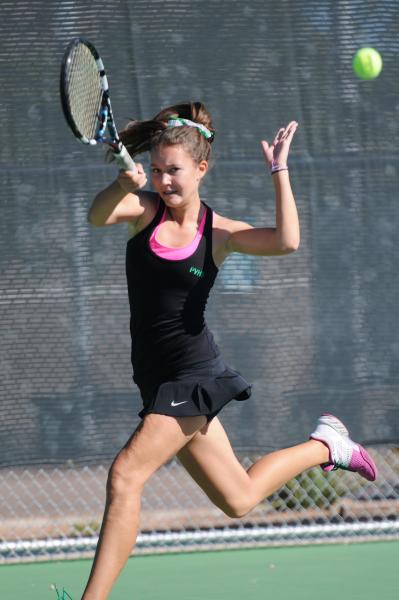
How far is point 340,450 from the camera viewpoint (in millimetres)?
3795

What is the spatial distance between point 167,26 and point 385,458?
225 centimetres

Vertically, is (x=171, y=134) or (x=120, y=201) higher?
(x=171, y=134)

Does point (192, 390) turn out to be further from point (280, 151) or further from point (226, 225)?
point (280, 151)

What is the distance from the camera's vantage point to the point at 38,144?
182 inches

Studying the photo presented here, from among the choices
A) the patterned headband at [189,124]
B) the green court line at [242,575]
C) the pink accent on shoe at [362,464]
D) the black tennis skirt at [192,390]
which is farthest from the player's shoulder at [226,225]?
the green court line at [242,575]

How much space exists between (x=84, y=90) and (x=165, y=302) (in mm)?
642

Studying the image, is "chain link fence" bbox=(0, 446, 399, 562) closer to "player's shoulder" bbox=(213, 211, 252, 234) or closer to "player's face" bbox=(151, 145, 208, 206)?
"player's shoulder" bbox=(213, 211, 252, 234)

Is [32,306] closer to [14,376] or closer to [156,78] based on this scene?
[14,376]

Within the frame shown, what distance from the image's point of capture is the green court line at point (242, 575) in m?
4.09

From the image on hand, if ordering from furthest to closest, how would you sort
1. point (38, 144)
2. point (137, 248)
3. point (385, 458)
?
point (385, 458) → point (38, 144) → point (137, 248)

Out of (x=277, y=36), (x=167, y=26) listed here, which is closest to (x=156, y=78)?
(x=167, y=26)

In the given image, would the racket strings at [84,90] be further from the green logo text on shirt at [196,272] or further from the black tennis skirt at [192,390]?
the black tennis skirt at [192,390]

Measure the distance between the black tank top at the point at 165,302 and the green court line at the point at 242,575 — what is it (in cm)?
111

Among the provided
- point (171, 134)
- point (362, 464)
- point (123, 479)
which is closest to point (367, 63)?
point (171, 134)
